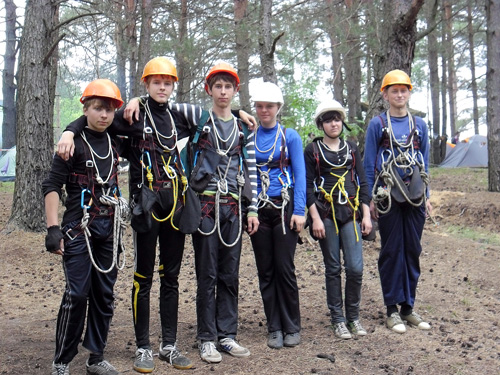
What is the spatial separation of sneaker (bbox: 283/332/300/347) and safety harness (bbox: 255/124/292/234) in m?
0.97

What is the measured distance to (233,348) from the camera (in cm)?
479

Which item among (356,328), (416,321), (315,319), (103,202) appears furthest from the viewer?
(315,319)

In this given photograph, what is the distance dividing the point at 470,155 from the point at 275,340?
21.7 metres

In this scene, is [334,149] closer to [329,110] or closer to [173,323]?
[329,110]

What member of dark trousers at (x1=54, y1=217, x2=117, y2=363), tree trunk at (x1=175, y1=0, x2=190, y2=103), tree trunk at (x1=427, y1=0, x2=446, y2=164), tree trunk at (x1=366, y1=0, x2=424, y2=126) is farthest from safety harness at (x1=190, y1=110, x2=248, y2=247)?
tree trunk at (x1=427, y1=0, x2=446, y2=164)

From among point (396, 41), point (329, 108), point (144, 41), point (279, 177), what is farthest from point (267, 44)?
point (279, 177)

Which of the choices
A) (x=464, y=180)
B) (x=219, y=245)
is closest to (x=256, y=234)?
(x=219, y=245)

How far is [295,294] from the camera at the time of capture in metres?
5.14

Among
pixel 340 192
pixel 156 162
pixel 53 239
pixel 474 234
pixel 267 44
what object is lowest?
pixel 474 234

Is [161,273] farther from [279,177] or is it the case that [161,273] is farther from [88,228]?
[279,177]

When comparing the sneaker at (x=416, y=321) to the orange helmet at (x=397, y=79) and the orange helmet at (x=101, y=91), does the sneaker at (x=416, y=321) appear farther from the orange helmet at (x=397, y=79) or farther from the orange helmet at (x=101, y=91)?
the orange helmet at (x=101, y=91)

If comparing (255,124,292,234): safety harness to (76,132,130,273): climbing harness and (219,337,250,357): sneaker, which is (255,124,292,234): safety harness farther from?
(76,132,130,273): climbing harness

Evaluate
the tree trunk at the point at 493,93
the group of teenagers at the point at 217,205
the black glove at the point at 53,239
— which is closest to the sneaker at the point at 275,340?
the group of teenagers at the point at 217,205

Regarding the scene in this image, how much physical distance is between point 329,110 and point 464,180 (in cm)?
1374
